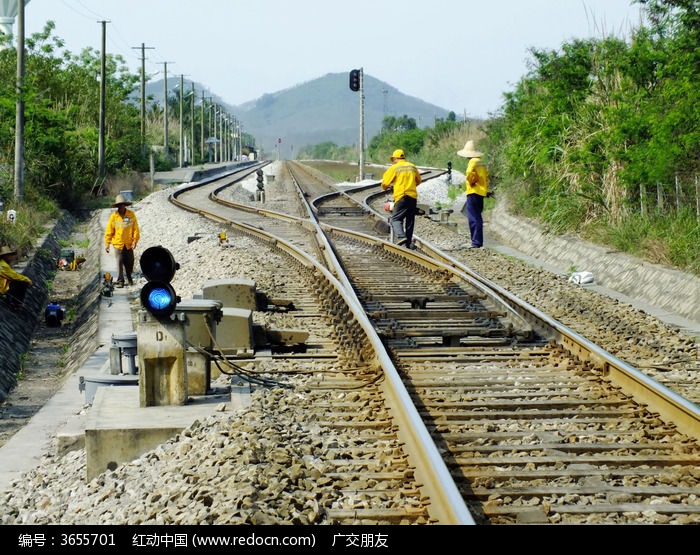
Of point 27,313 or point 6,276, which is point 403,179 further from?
point 27,313

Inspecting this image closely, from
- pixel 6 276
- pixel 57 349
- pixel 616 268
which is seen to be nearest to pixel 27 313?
pixel 6 276

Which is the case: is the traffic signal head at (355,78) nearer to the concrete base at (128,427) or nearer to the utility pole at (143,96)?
the utility pole at (143,96)

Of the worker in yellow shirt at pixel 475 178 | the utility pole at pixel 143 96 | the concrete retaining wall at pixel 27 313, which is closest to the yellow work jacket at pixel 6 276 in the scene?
the concrete retaining wall at pixel 27 313

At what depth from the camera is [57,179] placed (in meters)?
34.1

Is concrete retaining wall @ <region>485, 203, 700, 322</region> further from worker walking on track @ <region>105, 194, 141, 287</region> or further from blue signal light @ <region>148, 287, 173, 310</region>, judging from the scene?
worker walking on track @ <region>105, 194, 141, 287</region>

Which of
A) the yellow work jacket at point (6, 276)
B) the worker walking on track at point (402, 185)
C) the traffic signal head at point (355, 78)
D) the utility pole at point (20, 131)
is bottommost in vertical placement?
the yellow work jacket at point (6, 276)

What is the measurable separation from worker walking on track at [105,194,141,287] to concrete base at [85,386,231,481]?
9313 mm

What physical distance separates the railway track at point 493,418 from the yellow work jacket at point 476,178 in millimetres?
5052

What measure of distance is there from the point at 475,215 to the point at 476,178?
3.75 ft

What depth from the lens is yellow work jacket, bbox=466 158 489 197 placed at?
16.4 metres

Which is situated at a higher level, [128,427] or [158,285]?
[158,285]

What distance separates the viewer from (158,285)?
6852 millimetres

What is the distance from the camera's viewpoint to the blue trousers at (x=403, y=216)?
15.7 meters
